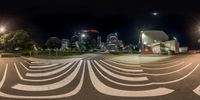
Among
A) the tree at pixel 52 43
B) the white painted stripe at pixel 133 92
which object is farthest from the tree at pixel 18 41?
the white painted stripe at pixel 133 92

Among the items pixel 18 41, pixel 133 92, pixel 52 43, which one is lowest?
pixel 133 92

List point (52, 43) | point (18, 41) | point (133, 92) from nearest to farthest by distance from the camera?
point (133, 92) → point (18, 41) → point (52, 43)

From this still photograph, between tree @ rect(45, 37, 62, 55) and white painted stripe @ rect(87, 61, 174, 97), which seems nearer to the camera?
white painted stripe @ rect(87, 61, 174, 97)

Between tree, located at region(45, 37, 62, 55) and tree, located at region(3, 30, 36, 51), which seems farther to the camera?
tree, located at region(45, 37, 62, 55)

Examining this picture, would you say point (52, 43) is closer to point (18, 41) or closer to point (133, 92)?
point (18, 41)

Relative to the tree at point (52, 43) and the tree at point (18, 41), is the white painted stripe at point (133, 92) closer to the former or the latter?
the tree at point (18, 41)

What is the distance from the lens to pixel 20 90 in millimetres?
14758

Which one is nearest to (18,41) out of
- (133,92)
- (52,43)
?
(52,43)

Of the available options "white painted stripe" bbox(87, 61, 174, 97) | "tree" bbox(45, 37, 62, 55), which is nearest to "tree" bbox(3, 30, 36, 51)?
"tree" bbox(45, 37, 62, 55)

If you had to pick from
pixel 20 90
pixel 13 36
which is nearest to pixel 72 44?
pixel 13 36

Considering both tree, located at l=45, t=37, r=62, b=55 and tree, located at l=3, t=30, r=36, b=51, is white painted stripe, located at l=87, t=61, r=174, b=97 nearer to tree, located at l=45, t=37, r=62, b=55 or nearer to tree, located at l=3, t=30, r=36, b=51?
tree, located at l=3, t=30, r=36, b=51

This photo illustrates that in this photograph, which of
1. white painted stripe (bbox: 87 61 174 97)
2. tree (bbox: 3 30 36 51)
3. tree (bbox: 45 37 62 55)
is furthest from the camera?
tree (bbox: 45 37 62 55)

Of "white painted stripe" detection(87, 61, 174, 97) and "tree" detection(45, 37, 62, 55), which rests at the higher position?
"tree" detection(45, 37, 62, 55)

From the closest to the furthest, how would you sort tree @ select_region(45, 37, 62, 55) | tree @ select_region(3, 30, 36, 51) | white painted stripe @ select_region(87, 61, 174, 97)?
white painted stripe @ select_region(87, 61, 174, 97), tree @ select_region(3, 30, 36, 51), tree @ select_region(45, 37, 62, 55)
